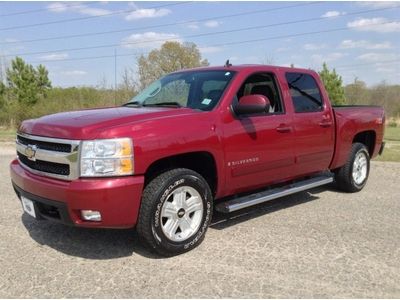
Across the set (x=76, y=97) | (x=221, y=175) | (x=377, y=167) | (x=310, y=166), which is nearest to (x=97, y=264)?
(x=221, y=175)

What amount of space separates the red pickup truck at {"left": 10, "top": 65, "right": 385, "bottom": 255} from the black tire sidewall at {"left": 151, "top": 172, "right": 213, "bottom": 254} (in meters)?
0.01

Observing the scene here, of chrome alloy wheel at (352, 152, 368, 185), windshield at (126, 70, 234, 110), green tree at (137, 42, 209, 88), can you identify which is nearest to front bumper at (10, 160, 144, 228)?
windshield at (126, 70, 234, 110)

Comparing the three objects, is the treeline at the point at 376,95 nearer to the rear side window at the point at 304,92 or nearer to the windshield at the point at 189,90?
the rear side window at the point at 304,92

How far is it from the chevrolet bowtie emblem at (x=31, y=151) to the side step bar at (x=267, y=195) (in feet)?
6.47

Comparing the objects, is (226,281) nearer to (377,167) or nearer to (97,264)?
(97,264)

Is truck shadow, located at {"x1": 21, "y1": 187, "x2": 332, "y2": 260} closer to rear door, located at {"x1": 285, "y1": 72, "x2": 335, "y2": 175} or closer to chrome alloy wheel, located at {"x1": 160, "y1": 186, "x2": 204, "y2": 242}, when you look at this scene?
chrome alloy wheel, located at {"x1": 160, "y1": 186, "x2": 204, "y2": 242}

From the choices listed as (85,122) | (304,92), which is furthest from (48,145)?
(304,92)

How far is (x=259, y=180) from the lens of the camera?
17.0ft

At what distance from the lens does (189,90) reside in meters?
5.28

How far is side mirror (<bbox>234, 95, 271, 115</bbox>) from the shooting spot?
4.62m

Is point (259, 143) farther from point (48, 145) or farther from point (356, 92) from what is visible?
point (356, 92)

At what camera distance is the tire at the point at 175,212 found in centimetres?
404

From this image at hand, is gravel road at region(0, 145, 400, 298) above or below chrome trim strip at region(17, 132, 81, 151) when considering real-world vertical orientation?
below

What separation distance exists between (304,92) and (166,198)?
283 cm
